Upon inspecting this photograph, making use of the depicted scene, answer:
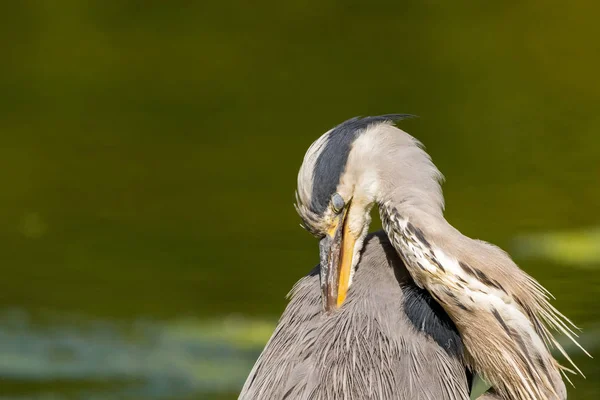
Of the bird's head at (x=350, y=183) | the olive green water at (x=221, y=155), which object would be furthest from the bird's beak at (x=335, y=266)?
the olive green water at (x=221, y=155)

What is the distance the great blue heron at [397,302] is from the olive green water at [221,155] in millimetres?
2274

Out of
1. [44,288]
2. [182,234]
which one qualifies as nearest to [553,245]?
[182,234]

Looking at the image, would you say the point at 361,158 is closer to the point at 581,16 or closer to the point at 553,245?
the point at 553,245

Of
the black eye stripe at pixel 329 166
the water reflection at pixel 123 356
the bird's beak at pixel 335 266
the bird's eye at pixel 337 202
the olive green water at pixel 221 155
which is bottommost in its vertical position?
the bird's beak at pixel 335 266

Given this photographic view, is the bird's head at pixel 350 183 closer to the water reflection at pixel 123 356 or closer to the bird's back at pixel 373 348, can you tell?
the bird's back at pixel 373 348

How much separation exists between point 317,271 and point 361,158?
1.51 feet

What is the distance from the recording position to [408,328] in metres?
3.00

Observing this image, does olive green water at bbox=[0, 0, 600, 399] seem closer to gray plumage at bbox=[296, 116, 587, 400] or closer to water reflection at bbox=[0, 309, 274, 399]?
water reflection at bbox=[0, 309, 274, 399]

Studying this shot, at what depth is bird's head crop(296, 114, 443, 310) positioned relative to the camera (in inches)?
117

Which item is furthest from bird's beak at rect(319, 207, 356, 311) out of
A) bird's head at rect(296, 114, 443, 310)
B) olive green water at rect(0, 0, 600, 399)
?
olive green water at rect(0, 0, 600, 399)

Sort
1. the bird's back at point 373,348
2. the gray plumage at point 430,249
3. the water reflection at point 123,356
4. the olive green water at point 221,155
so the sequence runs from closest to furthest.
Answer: the gray plumage at point 430,249, the bird's back at point 373,348, the water reflection at point 123,356, the olive green water at point 221,155

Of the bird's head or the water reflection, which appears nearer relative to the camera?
the bird's head

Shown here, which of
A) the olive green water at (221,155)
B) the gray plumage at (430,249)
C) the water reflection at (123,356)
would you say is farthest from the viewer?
the olive green water at (221,155)

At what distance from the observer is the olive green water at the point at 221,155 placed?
19.0ft
